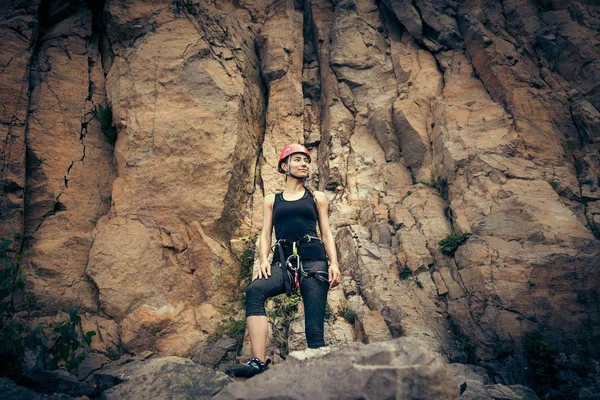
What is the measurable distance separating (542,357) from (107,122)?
8.99 m

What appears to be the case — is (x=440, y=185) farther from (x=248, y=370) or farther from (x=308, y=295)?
(x=248, y=370)

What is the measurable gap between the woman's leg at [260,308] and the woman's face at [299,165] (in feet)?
4.20

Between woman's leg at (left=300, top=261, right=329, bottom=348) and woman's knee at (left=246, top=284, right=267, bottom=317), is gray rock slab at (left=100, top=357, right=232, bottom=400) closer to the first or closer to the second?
woman's knee at (left=246, top=284, right=267, bottom=317)

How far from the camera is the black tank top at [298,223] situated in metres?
4.32

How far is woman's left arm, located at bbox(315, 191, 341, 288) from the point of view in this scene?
424cm

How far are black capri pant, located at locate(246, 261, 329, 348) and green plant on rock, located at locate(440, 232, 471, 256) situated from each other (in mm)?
3216

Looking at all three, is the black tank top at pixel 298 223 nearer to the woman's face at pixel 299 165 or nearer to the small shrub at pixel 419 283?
the woman's face at pixel 299 165

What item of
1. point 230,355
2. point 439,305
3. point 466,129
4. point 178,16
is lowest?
point 230,355

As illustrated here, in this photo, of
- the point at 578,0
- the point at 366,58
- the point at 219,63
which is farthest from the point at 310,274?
the point at 578,0

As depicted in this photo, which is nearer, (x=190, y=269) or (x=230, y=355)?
(x=230, y=355)

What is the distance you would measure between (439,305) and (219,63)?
6902 mm

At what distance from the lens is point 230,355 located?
636 cm

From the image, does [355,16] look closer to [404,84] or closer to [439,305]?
[404,84]

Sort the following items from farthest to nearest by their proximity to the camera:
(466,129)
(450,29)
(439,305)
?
1. (450,29)
2. (466,129)
3. (439,305)
